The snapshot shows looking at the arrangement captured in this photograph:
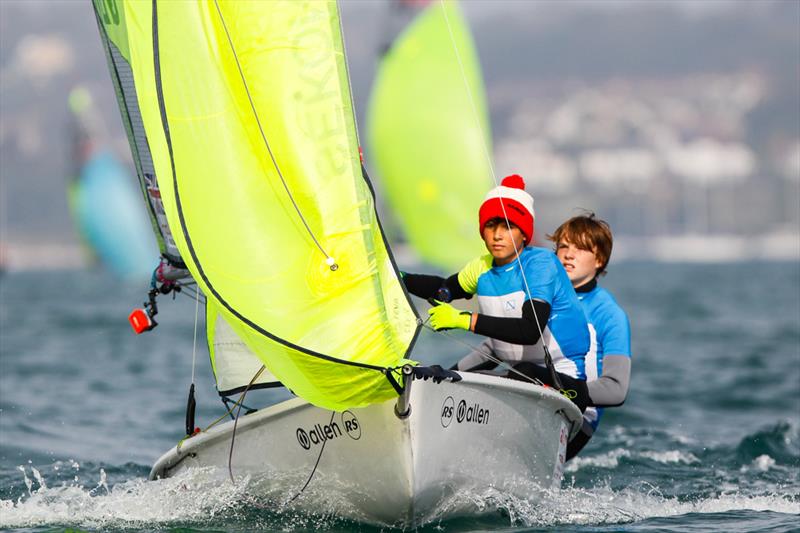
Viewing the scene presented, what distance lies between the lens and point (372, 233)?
388 centimetres

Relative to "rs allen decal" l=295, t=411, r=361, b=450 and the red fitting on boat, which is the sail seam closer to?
"rs allen decal" l=295, t=411, r=361, b=450

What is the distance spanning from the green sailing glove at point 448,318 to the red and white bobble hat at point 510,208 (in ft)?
1.42

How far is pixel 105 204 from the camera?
35.7 meters

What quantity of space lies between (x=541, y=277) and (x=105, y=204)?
108 feet

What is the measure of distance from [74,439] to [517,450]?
361 centimetres

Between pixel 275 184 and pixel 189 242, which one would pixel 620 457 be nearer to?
pixel 275 184

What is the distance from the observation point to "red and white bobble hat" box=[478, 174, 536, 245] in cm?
414

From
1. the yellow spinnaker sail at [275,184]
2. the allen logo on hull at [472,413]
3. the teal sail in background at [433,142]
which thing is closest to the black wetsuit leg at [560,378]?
the allen logo on hull at [472,413]

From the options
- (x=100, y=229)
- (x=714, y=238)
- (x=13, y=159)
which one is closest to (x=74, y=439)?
(x=100, y=229)

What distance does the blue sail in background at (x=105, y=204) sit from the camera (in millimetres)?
35625

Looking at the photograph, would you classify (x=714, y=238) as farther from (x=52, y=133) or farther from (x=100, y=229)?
(x=52, y=133)

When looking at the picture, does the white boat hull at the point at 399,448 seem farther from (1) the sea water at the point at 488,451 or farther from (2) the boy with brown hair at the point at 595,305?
(2) the boy with brown hair at the point at 595,305

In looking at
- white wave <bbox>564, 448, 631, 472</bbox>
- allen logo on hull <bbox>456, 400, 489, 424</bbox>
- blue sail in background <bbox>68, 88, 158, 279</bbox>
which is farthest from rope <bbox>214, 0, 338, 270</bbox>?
blue sail in background <bbox>68, 88, 158, 279</bbox>

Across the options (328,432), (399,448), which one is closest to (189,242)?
(328,432)
